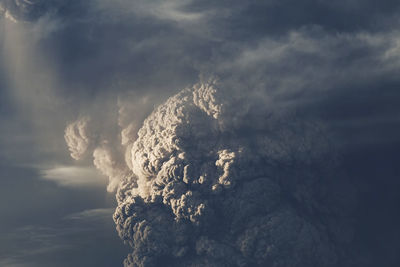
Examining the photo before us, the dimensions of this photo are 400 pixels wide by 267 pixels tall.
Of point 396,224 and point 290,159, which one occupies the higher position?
point 290,159

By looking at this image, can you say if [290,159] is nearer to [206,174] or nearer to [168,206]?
[206,174]

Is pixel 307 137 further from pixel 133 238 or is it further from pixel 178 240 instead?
pixel 133 238

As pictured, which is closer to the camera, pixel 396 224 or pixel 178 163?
pixel 178 163

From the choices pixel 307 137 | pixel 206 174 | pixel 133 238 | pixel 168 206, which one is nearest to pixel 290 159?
pixel 307 137

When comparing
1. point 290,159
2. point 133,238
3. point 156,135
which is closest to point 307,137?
point 290,159

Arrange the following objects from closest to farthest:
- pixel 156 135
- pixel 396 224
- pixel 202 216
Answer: pixel 202 216
pixel 156 135
pixel 396 224

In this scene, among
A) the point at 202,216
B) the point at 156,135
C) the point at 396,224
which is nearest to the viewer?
the point at 202,216

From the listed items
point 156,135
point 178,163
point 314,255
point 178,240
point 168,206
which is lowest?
point 314,255
